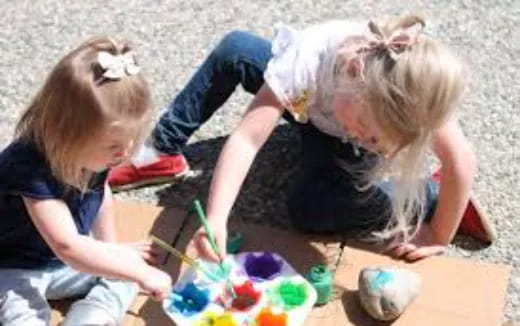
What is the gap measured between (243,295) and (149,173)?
1.32 ft

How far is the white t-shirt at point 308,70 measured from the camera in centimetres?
158

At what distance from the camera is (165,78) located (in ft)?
7.12

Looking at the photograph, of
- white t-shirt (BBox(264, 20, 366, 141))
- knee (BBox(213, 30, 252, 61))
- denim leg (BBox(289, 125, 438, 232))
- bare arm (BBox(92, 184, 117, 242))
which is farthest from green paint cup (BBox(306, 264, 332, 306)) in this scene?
knee (BBox(213, 30, 252, 61))

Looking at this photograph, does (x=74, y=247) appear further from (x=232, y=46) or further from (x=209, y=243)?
(x=232, y=46)

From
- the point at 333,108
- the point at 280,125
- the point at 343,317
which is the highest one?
the point at 333,108

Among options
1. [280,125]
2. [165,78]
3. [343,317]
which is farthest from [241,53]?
[343,317]

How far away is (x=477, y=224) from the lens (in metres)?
1.76

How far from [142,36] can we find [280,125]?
0.48 metres

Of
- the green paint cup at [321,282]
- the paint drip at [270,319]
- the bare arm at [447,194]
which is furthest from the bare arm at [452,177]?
the paint drip at [270,319]

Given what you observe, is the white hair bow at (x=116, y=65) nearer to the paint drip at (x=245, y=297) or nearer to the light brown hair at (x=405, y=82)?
the light brown hair at (x=405, y=82)

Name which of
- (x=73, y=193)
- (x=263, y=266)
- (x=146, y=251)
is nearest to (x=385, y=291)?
(x=263, y=266)

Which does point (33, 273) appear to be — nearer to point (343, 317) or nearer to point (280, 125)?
point (343, 317)

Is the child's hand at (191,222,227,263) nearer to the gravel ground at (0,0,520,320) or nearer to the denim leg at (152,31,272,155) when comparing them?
the gravel ground at (0,0,520,320)

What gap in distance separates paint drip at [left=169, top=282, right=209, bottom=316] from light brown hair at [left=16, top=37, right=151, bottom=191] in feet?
0.99
